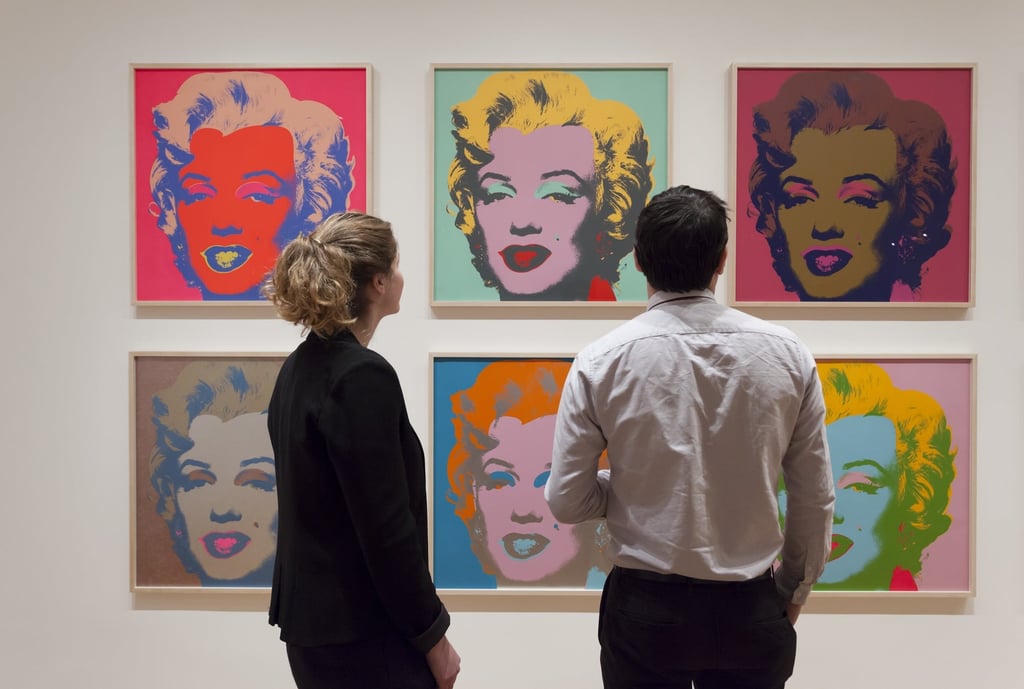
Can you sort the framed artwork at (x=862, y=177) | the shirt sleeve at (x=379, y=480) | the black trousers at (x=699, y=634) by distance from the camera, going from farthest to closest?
1. the framed artwork at (x=862, y=177)
2. the black trousers at (x=699, y=634)
3. the shirt sleeve at (x=379, y=480)

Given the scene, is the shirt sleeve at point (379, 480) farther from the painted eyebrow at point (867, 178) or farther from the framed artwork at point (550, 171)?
the painted eyebrow at point (867, 178)

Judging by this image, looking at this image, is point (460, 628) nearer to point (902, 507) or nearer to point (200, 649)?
point (200, 649)

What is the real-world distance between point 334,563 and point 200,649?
1326mm

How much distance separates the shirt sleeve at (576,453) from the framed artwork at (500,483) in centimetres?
79

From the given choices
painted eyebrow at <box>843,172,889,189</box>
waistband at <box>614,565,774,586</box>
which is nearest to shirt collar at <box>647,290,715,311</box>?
waistband at <box>614,565,774,586</box>

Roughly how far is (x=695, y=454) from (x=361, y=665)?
647mm

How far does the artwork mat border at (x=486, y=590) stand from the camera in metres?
2.20

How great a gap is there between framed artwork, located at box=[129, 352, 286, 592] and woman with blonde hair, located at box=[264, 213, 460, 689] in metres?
1.00

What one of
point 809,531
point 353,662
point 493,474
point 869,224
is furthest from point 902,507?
point 353,662

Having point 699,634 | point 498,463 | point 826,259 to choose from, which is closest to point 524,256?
point 498,463

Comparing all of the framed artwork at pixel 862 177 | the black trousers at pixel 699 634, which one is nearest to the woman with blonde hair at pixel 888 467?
the framed artwork at pixel 862 177

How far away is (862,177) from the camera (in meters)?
2.17

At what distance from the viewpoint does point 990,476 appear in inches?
87.7

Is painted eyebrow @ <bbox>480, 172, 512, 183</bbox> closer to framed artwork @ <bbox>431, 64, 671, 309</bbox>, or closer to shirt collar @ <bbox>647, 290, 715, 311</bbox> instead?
framed artwork @ <bbox>431, 64, 671, 309</bbox>
